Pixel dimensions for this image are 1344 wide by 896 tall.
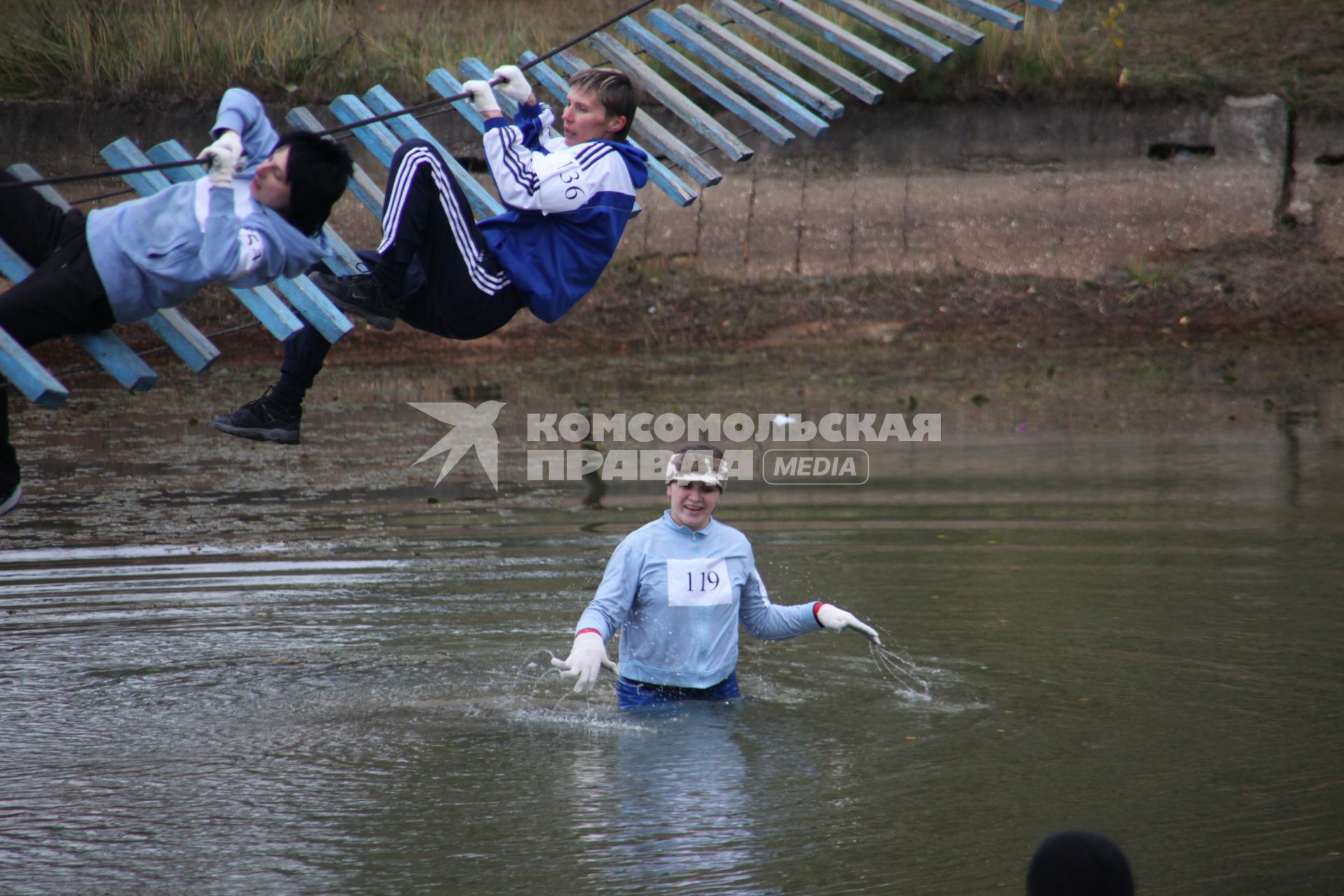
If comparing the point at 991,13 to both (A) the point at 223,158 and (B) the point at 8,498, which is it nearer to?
(A) the point at 223,158

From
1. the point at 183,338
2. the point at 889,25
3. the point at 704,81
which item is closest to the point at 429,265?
the point at 183,338

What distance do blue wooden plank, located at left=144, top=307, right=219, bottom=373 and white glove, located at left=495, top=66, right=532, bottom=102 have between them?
63.9 inches

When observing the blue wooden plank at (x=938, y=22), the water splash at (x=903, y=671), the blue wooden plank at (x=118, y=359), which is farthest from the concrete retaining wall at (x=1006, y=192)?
the blue wooden plank at (x=118, y=359)

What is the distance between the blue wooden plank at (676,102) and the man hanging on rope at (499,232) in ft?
5.37

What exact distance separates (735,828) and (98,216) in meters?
3.23

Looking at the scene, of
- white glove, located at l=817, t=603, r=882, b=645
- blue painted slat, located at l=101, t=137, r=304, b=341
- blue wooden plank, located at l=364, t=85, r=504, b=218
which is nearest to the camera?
blue painted slat, located at l=101, t=137, r=304, b=341

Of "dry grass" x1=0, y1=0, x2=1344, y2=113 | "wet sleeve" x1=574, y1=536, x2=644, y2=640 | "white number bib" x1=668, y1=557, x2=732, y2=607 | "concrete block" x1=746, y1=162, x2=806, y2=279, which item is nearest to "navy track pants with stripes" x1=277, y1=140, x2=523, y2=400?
"wet sleeve" x1=574, y1=536, x2=644, y2=640

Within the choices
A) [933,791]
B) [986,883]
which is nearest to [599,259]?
[933,791]

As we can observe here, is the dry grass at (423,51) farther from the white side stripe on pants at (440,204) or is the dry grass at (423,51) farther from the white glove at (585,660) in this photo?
the white glove at (585,660)

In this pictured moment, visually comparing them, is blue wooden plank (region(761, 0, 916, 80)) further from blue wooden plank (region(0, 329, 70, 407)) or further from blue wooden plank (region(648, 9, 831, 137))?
blue wooden plank (region(0, 329, 70, 407))

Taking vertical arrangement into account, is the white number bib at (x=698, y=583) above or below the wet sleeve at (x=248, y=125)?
below

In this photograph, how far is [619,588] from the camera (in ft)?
22.4

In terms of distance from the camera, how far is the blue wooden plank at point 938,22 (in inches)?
398

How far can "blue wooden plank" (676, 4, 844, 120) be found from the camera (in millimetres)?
9320
